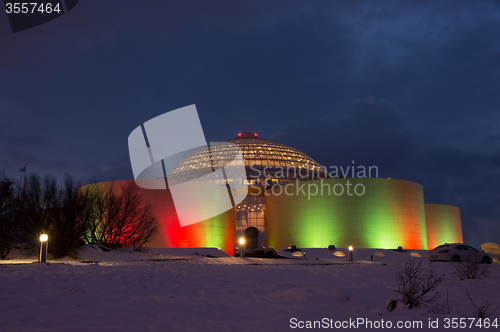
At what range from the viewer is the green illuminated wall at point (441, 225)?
5975 cm

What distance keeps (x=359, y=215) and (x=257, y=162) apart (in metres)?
21.8

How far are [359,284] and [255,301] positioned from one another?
5470 mm

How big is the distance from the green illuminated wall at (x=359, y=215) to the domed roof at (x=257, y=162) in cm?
1056

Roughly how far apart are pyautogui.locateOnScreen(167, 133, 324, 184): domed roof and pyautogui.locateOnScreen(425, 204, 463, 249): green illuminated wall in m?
18.0

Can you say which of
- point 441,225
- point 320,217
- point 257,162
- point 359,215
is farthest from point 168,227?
point 441,225

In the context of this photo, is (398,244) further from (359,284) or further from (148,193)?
(359,284)

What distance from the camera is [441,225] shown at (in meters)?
60.8

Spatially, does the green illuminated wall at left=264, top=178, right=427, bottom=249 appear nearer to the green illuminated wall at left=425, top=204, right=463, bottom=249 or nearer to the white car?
the green illuminated wall at left=425, top=204, right=463, bottom=249

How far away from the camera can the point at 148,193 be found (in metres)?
47.9

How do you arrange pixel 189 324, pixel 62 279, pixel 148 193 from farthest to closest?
pixel 148 193, pixel 62 279, pixel 189 324

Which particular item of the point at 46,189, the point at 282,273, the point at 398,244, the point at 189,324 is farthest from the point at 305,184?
the point at 189,324

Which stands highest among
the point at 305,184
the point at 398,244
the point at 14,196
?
the point at 305,184

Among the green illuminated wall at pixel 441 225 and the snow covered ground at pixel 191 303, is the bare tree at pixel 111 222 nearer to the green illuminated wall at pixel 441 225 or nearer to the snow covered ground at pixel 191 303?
the snow covered ground at pixel 191 303

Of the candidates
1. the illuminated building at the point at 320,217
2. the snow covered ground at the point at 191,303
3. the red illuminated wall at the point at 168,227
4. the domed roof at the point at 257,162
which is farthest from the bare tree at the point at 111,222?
the domed roof at the point at 257,162
